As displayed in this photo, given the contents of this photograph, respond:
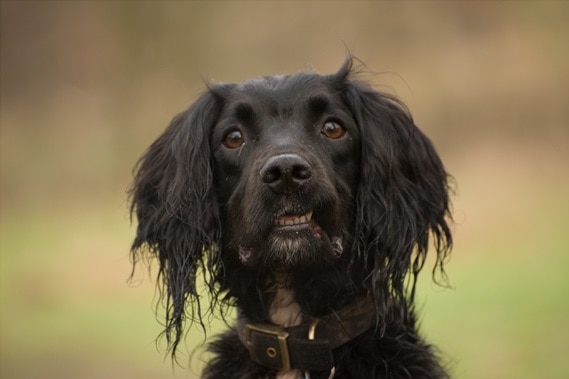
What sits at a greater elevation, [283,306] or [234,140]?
[234,140]

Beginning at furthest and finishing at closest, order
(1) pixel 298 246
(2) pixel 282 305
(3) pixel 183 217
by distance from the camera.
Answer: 1. (3) pixel 183 217
2. (2) pixel 282 305
3. (1) pixel 298 246

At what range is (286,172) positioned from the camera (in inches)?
166

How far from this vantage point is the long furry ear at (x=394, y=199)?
467 cm

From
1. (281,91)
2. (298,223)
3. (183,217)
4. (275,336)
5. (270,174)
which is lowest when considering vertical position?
(275,336)

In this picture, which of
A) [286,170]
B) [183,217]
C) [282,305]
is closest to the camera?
[286,170]

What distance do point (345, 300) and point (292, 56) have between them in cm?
1147

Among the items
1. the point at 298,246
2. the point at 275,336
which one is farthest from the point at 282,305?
the point at 298,246

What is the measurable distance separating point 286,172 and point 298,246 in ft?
1.09

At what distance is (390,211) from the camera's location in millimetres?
4680

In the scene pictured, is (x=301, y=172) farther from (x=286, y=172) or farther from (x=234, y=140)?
(x=234, y=140)

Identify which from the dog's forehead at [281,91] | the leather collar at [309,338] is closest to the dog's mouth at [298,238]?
the leather collar at [309,338]

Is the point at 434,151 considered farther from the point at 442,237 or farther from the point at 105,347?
the point at 105,347

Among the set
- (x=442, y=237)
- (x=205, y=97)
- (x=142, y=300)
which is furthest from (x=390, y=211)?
(x=142, y=300)

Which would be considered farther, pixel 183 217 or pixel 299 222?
pixel 183 217
